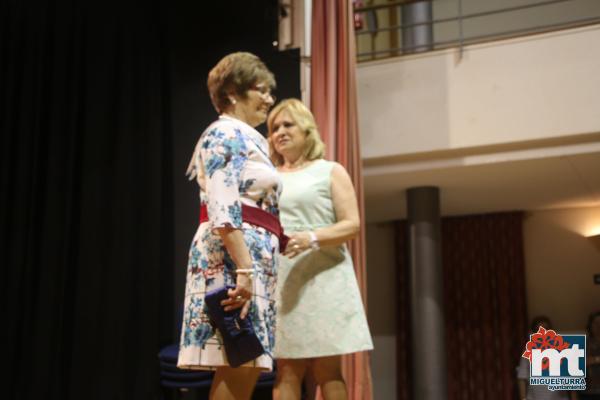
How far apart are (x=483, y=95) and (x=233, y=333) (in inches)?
125

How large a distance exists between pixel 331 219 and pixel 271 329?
60 cm

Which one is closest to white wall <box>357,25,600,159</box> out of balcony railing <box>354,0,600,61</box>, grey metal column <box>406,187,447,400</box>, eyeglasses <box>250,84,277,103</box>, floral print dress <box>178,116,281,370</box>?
balcony railing <box>354,0,600,61</box>

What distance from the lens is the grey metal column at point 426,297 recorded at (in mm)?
5117

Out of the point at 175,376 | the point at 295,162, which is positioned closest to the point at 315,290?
the point at 295,162

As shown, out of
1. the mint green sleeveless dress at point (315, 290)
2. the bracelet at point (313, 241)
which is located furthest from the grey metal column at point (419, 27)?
the bracelet at point (313, 241)

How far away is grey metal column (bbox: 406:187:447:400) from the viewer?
5117 mm

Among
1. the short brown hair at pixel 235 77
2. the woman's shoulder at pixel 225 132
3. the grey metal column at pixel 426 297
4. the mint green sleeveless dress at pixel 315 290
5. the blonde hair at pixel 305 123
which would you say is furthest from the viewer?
the grey metal column at pixel 426 297

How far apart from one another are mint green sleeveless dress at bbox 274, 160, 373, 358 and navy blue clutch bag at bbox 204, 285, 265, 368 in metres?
0.53

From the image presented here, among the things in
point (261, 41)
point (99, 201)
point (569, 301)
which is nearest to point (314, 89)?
point (261, 41)

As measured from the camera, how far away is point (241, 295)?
62.9 inches

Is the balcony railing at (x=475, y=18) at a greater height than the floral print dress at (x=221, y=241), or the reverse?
the balcony railing at (x=475, y=18)

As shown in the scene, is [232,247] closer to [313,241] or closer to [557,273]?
[313,241]

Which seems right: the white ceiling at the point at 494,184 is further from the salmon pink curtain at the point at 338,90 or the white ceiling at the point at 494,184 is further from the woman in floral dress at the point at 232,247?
the woman in floral dress at the point at 232,247

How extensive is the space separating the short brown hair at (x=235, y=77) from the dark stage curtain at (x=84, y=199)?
159 cm
